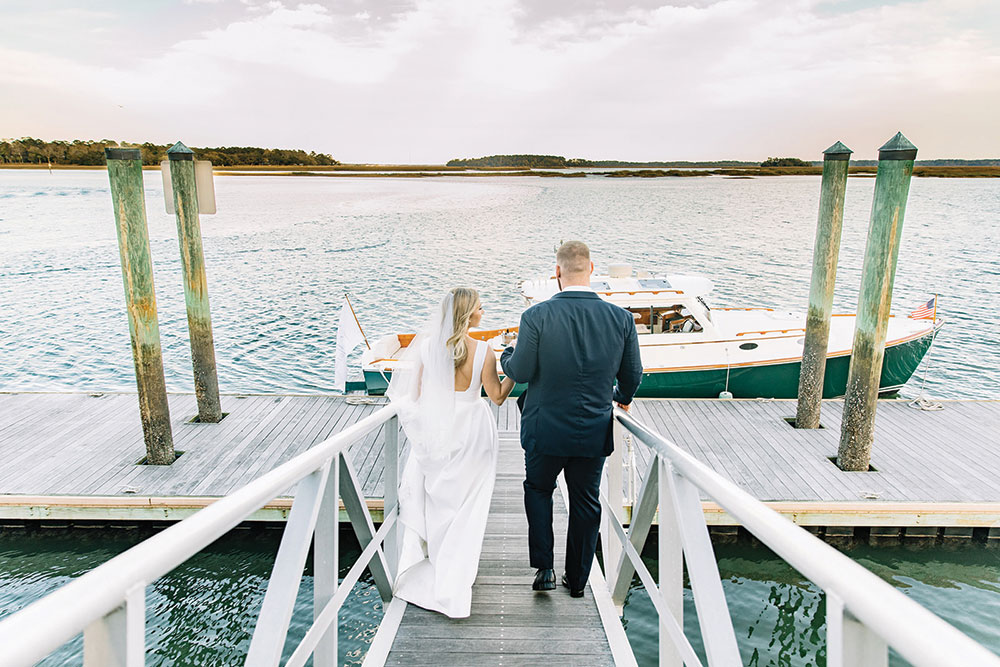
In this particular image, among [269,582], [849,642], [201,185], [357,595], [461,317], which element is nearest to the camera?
[849,642]

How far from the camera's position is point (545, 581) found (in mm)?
3537

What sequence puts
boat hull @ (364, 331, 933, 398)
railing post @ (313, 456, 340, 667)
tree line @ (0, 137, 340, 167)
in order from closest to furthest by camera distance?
1. railing post @ (313, 456, 340, 667)
2. boat hull @ (364, 331, 933, 398)
3. tree line @ (0, 137, 340, 167)

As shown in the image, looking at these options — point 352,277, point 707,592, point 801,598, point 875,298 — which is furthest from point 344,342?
point 352,277

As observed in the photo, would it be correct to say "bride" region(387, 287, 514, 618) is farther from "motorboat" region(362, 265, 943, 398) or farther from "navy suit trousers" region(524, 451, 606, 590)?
"motorboat" region(362, 265, 943, 398)

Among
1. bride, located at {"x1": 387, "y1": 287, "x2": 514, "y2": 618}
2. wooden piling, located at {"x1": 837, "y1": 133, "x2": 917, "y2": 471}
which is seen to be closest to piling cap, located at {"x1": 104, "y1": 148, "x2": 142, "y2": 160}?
bride, located at {"x1": 387, "y1": 287, "x2": 514, "y2": 618}

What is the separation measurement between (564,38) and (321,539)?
8215cm

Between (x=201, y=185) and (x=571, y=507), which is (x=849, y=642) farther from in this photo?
(x=201, y=185)

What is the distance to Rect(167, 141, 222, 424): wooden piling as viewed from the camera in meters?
8.02

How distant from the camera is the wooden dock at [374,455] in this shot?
6.47 meters

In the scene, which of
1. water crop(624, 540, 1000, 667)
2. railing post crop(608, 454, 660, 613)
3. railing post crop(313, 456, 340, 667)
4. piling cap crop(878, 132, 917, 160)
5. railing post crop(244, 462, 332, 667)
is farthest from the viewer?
piling cap crop(878, 132, 917, 160)

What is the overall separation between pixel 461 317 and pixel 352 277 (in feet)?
90.9

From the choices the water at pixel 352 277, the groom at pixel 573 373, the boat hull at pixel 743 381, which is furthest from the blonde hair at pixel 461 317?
the water at pixel 352 277

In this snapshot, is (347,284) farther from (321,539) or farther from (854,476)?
(321,539)

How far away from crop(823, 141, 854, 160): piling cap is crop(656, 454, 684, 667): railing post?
6.91 m
